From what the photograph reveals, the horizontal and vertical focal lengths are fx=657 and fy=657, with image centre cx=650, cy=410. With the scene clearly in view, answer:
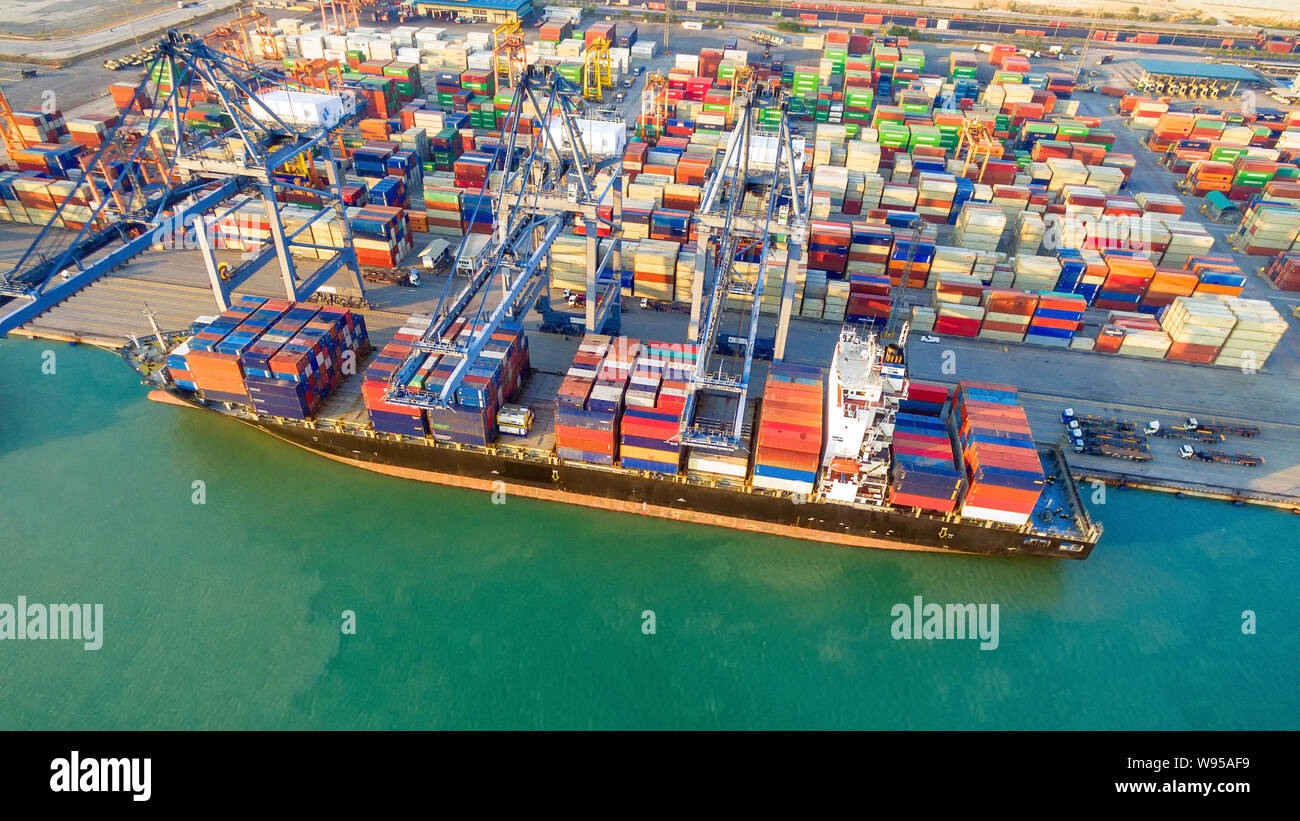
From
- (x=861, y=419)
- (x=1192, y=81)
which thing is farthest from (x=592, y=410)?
(x=1192, y=81)

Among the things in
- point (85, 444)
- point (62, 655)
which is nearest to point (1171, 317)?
point (62, 655)

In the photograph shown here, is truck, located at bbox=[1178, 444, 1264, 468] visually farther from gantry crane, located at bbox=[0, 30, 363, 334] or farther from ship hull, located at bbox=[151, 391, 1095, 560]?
gantry crane, located at bbox=[0, 30, 363, 334]

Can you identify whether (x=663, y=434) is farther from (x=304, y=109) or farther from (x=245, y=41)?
(x=245, y=41)

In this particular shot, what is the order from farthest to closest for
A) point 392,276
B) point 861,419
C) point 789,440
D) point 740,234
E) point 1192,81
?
point 1192,81
point 392,276
point 740,234
point 789,440
point 861,419

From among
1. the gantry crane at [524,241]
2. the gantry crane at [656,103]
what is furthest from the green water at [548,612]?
the gantry crane at [656,103]

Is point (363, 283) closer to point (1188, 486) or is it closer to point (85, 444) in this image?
point (85, 444)

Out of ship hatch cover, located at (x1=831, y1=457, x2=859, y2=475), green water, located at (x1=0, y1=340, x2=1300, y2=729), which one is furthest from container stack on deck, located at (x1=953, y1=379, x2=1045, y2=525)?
ship hatch cover, located at (x1=831, y1=457, x2=859, y2=475)
